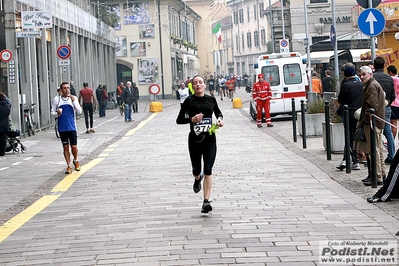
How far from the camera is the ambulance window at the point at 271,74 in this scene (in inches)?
1139

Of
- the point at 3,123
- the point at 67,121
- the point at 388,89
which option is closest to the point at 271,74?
the point at 3,123

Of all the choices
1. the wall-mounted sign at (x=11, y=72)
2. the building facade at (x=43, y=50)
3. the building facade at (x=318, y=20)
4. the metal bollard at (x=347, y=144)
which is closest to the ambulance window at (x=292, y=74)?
the building facade at (x=43, y=50)

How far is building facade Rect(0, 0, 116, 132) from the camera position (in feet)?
85.1

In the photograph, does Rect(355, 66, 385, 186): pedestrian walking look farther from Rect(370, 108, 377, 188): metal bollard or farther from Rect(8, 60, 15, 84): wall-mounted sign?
Rect(8, 60, 15, 84): wall-mounted sign

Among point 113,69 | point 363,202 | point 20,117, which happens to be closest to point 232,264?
point 363,202

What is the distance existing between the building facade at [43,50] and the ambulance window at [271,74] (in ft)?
24.9

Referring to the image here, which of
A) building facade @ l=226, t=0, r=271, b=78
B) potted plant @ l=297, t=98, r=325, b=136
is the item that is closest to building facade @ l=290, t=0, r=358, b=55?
building facade @ l=226, t=0, r=271, b=78

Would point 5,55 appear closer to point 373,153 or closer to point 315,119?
point 315,119

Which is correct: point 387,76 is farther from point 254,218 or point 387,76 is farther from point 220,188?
point 254,218

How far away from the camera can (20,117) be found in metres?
25.9

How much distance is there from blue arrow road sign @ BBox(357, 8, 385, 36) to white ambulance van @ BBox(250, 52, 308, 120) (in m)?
14.2

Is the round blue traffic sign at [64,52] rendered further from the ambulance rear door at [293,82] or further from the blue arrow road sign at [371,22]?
the blue arrow road sign at [371,22]

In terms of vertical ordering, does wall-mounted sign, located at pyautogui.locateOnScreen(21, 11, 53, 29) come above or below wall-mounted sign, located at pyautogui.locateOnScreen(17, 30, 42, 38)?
above

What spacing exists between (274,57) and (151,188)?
18.3 meters
